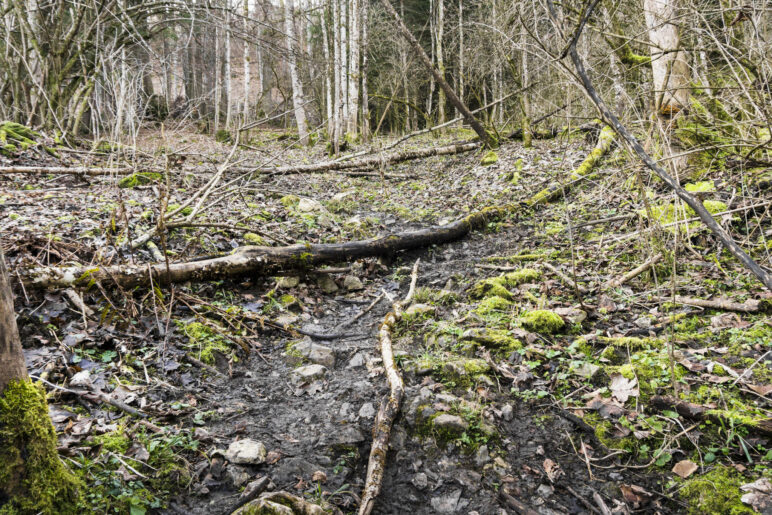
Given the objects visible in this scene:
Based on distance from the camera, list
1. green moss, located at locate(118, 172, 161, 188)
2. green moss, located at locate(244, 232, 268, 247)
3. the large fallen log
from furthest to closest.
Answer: green moss, located at locate(118, 172, 161, 188) < green moss, located at locate(244, 232, 268, 247) < the large fallen log

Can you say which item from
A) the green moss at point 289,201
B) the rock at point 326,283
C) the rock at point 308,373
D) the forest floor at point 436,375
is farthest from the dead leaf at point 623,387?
the green moss at point 289,201

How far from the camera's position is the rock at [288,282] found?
458cm

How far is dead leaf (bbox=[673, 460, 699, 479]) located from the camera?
1.93 meters

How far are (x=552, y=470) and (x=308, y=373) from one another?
1.82 metres

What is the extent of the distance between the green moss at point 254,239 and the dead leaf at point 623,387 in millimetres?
4017

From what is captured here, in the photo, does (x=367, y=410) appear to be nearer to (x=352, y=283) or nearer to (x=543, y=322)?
(x=543, y=322)

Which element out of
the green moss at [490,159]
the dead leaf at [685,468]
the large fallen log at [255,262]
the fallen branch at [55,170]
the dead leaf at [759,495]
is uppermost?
the green moss at [490,159]

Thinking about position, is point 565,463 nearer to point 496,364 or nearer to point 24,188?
point 496,364

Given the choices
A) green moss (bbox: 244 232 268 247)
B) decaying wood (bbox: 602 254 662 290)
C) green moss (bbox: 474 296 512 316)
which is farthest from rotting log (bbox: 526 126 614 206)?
green moss (bbox: 244 232 268 247)

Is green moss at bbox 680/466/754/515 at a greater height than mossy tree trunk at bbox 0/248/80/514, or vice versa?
mossy tree trunk at bbox 0/248/80/514

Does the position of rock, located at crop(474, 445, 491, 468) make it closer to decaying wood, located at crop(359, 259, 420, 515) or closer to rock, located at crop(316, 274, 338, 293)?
decaying wood, located at crop(359, 259, 420, 515)

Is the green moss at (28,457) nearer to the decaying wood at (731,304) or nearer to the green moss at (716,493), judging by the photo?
the green moss at (716,493)

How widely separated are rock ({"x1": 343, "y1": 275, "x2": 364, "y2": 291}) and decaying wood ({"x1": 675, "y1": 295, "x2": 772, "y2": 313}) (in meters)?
3.08

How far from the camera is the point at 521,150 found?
31.6 feet
